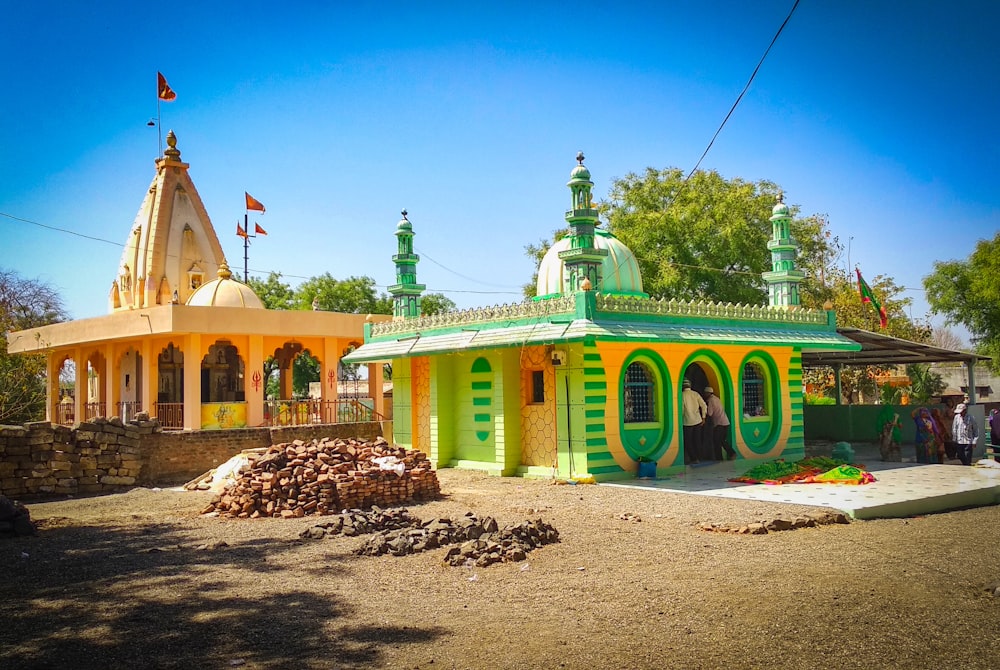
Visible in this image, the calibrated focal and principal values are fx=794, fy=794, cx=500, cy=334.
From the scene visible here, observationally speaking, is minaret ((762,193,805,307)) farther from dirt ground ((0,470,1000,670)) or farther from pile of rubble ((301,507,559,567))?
pile of rubble ((301,507,559,567))

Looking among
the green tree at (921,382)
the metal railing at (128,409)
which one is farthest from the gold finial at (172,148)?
the green tree at (921,382)

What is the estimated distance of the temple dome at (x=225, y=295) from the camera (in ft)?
78.5

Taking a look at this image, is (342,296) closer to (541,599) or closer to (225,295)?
(225,295)

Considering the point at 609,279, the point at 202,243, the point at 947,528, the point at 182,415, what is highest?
the point at 202,243

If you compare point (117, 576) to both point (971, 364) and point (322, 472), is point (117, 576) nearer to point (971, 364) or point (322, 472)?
point (322, 472)

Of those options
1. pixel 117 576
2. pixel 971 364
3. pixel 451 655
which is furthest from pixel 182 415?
pixel 971 364

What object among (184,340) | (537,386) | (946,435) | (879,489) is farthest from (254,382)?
(946,435)

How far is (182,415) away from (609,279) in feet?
40.6

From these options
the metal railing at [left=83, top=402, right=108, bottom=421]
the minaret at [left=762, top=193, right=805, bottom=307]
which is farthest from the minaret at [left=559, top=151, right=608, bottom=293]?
the metal railing at [left=83, top=402, right=108, bottom=421]

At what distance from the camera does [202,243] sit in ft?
92.3

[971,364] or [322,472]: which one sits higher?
[971,364]

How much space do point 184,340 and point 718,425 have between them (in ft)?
45.3

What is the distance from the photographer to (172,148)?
92.7 feet

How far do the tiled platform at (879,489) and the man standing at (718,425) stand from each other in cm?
93
